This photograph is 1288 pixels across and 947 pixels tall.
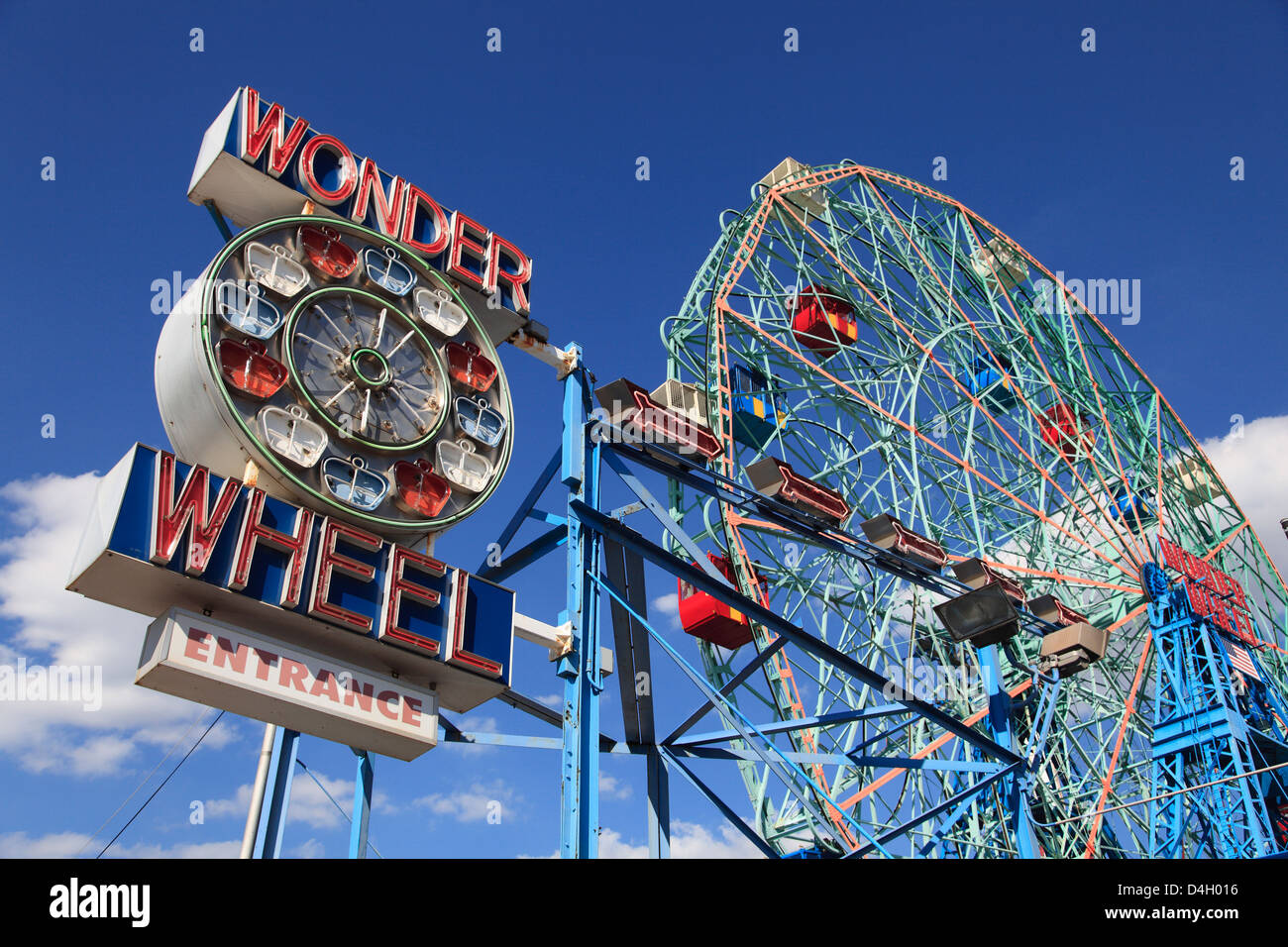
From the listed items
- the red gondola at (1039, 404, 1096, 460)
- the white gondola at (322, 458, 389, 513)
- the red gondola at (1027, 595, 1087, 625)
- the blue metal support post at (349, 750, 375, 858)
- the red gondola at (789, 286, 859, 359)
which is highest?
the red gondola at (789, 286, 859, 359)

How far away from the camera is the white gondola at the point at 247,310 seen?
42.4ft

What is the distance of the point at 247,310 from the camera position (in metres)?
13.2

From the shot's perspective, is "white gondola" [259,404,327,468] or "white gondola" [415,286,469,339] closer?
"white gondola" [259,404,327,468]

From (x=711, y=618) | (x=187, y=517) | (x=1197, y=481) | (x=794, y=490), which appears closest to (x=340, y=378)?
(x=187, y=517)

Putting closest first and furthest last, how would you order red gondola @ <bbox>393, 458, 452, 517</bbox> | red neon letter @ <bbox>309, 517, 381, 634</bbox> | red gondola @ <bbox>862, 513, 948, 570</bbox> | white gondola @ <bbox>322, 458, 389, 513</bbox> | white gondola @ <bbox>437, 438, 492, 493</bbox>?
1. red neon letter @ <bbox>309, 517, 381, 634</bbox>
2. white gondola @ <bbox>322, 458, 389, 513</bbox>
3. red gondola @ <bbox>393, 458, 452, 517</bbox>
4. white gondola @ <bbox>437, 438, 492, 493</bbox>
5. red gondola @ <bbox>862, 513, 948, 570</bbox>

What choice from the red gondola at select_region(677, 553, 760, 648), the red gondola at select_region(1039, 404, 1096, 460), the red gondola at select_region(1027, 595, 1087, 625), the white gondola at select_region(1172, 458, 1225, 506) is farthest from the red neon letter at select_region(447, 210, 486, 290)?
the white gondola at select_region(1172, 458, 1225, 506)

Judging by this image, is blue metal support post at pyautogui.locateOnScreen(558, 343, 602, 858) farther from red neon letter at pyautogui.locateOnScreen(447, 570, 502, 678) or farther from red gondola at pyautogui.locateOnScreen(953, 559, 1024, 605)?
red gondola at pyautogui.locateOnScreen(953, 559, 1024, 605)

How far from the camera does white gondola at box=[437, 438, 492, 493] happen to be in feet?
48.3

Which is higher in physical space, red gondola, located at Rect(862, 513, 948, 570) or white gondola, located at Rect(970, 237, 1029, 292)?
white gondola, located at Rect(970, 237, 1029, 292)

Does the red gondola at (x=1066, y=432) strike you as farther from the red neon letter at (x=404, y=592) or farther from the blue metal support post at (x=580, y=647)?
the red neon letter at (x=404, y=592)

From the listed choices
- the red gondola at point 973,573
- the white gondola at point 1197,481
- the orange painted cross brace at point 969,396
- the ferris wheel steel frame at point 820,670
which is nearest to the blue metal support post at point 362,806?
the ferris wheel steel frame at point 820,670

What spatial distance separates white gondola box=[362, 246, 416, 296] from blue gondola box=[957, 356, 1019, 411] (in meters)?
16.0

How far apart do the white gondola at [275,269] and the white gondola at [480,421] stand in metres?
2.54
